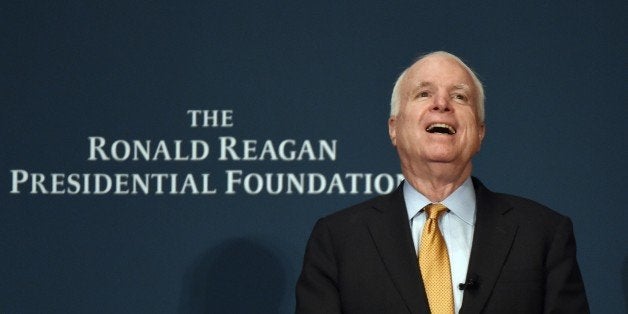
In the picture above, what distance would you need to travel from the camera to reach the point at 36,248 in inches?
122

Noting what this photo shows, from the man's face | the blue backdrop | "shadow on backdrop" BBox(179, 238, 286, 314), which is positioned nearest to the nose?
the man's face

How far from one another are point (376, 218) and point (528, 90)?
3.71ft

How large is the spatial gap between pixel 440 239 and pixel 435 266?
60mm

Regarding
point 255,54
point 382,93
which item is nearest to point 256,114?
point 255,54

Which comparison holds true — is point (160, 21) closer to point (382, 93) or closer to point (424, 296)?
point (382, 93)

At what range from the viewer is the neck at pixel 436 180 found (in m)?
1.99

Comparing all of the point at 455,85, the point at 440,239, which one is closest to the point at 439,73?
the point at 455,85

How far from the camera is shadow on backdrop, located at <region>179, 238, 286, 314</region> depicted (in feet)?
9.74

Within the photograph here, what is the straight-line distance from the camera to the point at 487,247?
1897 millimetres

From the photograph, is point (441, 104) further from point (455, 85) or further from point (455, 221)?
point (455, 221)

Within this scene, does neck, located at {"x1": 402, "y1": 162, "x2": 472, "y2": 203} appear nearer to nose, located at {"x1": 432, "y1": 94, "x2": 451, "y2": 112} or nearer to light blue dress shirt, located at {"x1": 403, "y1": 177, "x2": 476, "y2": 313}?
light blue dress shirt, located at {"x1": 403, "y1": 177, "x2": 476, "y2": 313}

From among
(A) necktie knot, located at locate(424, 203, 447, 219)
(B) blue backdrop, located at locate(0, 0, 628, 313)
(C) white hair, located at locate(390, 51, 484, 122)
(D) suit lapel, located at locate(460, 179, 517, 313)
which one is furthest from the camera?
(B) blue backdrop, located at locate(0, 0, 628, 313)

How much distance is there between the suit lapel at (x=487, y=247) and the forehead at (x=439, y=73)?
0.76 ft

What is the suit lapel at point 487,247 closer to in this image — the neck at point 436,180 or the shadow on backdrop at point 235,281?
the neck at point 436,180
